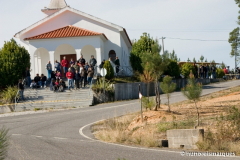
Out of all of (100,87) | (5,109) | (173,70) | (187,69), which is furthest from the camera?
(187,69)

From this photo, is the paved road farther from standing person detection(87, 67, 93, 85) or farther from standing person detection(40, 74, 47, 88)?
standing person detection(40, 74, 47, 88)

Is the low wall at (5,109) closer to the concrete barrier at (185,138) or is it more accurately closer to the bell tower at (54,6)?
the concrete barrier at (185,138)

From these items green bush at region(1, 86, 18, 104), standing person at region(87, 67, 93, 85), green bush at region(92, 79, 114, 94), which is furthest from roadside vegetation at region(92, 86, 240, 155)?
green bush at region(1, 86, 18, 104)

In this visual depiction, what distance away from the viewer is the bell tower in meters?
47.4

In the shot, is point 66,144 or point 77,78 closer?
point 66,144

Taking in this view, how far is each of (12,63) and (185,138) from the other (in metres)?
23.9

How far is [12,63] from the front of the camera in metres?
33.2

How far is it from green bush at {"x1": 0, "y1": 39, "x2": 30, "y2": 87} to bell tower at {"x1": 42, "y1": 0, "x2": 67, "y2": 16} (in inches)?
530

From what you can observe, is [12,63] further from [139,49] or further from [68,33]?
[139,49]

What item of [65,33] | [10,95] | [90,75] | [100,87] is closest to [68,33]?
[65,33]

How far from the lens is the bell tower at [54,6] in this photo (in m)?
47.4

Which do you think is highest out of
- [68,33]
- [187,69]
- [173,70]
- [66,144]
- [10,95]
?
[68,33]

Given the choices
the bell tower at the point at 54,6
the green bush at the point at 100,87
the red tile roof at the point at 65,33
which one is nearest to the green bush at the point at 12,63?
the red tile roof at the point at 65,33

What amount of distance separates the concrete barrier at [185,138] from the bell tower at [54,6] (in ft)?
123
